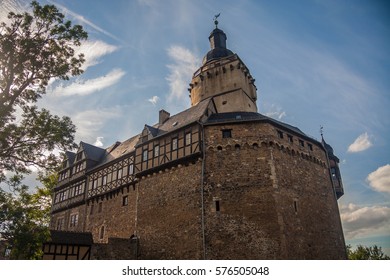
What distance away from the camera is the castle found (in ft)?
56.4

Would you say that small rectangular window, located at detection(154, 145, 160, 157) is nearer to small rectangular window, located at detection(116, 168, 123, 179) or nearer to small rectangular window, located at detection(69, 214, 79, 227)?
small rectangular window, located at detection(116, 168, 123, 179)

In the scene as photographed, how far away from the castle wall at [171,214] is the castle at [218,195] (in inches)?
2.4

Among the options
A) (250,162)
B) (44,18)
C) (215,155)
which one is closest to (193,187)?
(215,155)

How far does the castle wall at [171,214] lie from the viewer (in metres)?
18.1

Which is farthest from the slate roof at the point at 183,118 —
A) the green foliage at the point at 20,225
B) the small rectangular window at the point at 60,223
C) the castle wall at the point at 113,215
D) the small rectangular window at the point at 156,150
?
the small rectangular window at the point at 60,223

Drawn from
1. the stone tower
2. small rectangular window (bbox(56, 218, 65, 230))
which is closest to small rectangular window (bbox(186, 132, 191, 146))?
the stone tower

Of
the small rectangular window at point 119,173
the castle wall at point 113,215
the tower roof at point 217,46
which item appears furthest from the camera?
the tower roof at point 217,46

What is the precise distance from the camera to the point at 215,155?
19359 millimetres

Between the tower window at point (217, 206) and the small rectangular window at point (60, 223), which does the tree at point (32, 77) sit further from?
the small rectangular window at point (60, 223)

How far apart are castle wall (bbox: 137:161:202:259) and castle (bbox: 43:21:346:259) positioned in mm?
60

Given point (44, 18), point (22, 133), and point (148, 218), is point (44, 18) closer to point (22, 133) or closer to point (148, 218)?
point (22, 133)

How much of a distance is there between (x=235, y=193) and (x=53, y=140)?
1061cm

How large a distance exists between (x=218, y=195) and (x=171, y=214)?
3.48 metres
